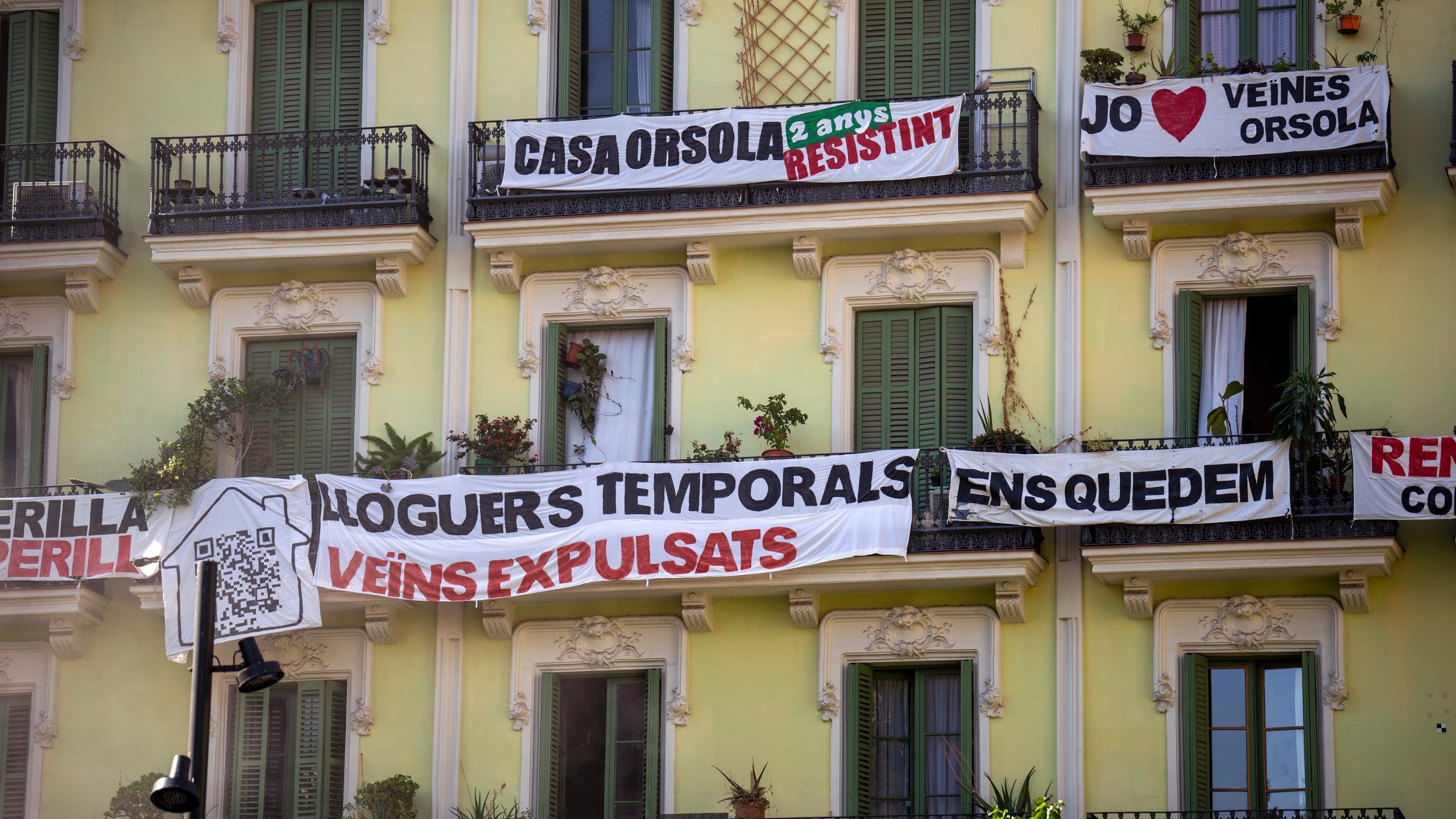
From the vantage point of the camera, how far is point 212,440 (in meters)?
25.6

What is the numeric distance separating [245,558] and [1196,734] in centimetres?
993

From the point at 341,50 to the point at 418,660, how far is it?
7261mm

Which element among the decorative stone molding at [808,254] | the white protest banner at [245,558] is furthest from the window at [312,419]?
the decorative stone molding at [808,254]

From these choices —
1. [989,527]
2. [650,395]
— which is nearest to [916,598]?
[989,527]

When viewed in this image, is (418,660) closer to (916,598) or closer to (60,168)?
(916,598)

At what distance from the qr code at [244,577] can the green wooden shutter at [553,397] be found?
3114 mm

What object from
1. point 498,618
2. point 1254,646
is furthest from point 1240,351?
point 498,618

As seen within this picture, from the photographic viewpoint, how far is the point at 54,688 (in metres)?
25.4

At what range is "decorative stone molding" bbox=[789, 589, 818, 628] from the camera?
23.9m

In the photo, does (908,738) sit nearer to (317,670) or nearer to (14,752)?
(317,670)

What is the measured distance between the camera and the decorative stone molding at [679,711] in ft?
79.2

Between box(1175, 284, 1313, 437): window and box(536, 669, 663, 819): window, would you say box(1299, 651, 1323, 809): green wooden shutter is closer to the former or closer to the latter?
box(1175, 284, 1313, 437): window

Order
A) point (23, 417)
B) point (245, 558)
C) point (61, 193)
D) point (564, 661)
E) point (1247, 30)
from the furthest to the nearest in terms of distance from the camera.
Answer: point (23, 417), point (61, 193), point (1247, 30), point (564, 661), point (245, 558)

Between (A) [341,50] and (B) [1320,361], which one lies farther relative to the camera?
(A) [341,50]
